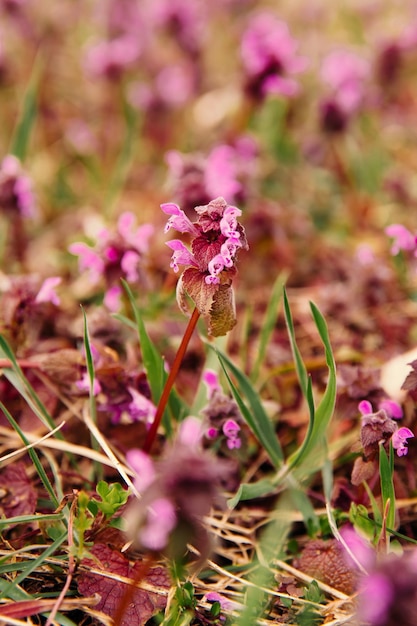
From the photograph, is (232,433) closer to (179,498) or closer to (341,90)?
(179,498)

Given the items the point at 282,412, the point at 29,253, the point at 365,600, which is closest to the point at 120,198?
the point at 29,253

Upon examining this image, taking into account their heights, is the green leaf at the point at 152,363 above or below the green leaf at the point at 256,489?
above

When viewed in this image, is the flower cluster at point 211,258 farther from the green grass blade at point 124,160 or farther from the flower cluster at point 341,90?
the flower cluster at point 341,90

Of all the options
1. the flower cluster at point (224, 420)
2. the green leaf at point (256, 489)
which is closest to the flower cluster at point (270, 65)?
the flower cluster at point (224, 420)

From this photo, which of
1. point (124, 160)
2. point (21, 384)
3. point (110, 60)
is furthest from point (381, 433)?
point (110, 60)

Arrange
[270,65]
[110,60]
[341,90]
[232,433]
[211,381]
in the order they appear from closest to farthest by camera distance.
A: [232,433], [211,381], [270,65], [341,90], [110,60]

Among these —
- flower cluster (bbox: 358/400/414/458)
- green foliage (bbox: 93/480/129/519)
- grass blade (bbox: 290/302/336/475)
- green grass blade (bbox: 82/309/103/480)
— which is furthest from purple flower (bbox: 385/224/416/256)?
green foliage (bbox: 93/480/129/519)
